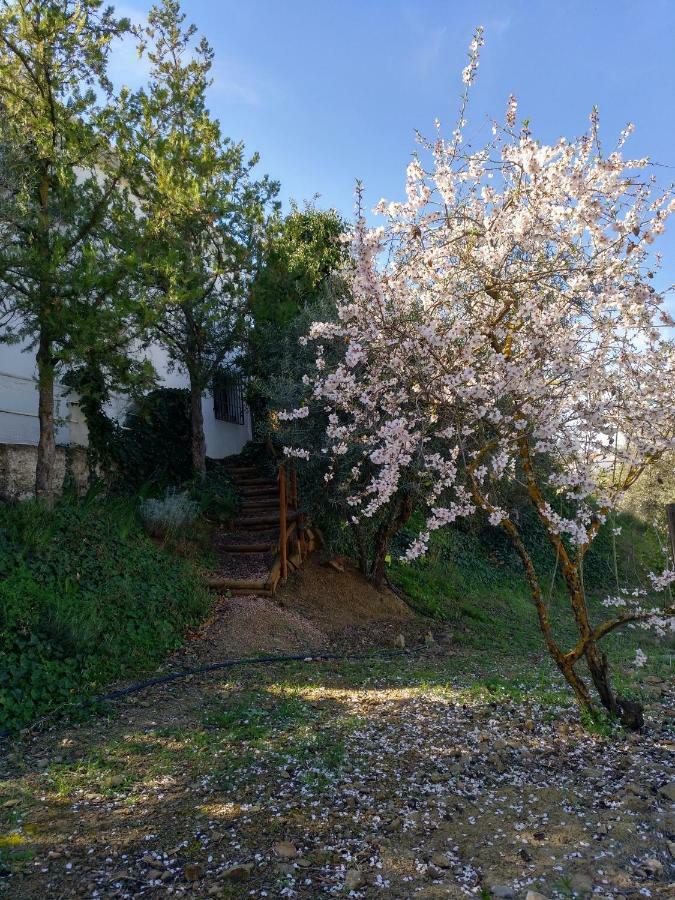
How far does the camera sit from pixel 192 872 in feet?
9.15

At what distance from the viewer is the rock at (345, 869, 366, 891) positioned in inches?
106

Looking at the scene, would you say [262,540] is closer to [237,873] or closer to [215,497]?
[215,497]

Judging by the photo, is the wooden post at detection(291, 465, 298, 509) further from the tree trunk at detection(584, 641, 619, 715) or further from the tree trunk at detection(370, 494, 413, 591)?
the tree trunk at detection(584, 641, 619, 715)

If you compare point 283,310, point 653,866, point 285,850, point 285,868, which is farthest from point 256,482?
point 653,866

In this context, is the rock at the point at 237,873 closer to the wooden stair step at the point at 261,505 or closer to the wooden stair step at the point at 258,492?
the wooden stair step at the point at 261,505

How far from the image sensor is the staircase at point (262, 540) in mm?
8992

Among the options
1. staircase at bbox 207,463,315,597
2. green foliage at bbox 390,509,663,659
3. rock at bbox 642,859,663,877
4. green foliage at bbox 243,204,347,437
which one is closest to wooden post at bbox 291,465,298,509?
staircase at bbox 207,463,315,597

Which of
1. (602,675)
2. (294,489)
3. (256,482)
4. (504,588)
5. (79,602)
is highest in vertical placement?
(256,482)

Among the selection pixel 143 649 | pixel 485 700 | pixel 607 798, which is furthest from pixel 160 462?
pixel 607 798

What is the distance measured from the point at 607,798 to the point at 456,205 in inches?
151

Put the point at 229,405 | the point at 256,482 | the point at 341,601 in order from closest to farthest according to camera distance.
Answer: the point at 341,601 < the point at 256,482 < the point at 229,405

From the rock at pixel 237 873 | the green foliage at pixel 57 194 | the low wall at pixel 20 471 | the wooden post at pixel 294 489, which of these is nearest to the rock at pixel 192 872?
the rock at pixel 237 873

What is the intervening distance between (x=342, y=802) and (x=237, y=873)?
0.76m

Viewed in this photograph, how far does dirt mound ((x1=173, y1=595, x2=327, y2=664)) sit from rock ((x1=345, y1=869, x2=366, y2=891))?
13.9 ft
